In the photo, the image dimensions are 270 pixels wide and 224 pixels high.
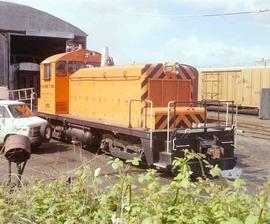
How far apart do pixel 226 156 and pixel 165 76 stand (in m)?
2.52

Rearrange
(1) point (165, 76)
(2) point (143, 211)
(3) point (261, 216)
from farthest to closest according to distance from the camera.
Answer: (1) point (165, 76) → (2) point (143, 211) → (3) point (261, 216)

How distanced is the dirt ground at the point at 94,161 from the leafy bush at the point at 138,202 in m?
4.37

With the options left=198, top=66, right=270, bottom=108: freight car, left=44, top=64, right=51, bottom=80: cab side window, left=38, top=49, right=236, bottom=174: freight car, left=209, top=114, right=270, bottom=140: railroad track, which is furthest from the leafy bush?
left=198, top=66, right=270, bottom=108: freight car

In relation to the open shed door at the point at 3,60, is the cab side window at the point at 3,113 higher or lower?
lower

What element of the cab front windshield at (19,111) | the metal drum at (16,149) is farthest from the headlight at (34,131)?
the metal drum at (16,149)

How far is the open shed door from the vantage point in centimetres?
2155

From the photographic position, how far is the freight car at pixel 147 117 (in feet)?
30.7

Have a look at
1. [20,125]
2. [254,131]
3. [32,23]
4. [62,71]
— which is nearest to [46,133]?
[20,125]

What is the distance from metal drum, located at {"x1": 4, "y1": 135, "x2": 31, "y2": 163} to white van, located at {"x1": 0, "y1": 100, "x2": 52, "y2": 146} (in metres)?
6.56

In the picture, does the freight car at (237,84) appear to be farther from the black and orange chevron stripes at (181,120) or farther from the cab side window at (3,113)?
the cab side window at (3,113)

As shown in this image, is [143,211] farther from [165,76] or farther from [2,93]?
[2,93]

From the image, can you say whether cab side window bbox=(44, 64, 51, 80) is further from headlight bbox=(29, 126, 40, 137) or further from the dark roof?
the dark roof

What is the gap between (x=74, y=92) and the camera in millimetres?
14016

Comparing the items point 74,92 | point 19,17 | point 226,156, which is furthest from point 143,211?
point 19,17
